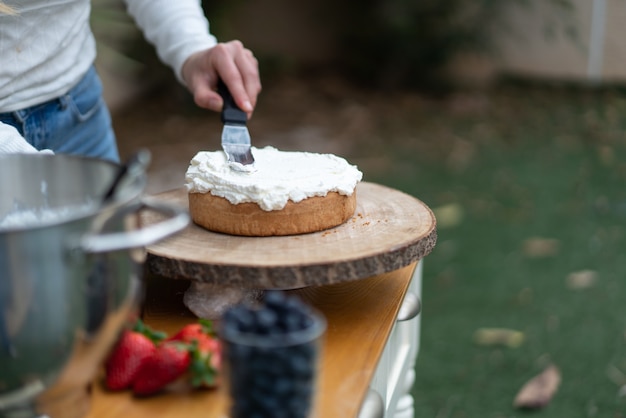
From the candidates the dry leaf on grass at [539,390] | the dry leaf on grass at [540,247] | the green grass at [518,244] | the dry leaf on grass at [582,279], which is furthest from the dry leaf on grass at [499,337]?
the dry leaf on grass at [540,247]

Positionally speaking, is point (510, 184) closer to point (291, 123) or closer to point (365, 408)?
point (291, 123)

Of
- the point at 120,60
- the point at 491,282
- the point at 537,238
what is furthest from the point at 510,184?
the point at 120,60

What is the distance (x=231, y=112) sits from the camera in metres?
1.36

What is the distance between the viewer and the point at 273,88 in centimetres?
639

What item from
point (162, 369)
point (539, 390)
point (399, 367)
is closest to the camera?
point (162, 369)

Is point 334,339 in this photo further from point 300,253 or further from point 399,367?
point 399,367

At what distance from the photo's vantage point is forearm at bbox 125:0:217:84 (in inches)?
57.8

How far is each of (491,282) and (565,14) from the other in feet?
13.3

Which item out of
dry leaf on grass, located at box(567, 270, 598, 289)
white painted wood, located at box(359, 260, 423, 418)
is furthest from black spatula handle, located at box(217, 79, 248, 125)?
dry leaf on grass, located at box(567, 270, 598, 289)

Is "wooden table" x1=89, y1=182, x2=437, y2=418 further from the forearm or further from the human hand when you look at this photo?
the forearm

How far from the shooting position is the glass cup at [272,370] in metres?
0.69

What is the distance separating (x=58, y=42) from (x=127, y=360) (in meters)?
0.69

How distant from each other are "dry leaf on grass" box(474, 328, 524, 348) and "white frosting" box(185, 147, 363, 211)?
1.46m

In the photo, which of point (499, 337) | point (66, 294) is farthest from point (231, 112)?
point (499, 337)
